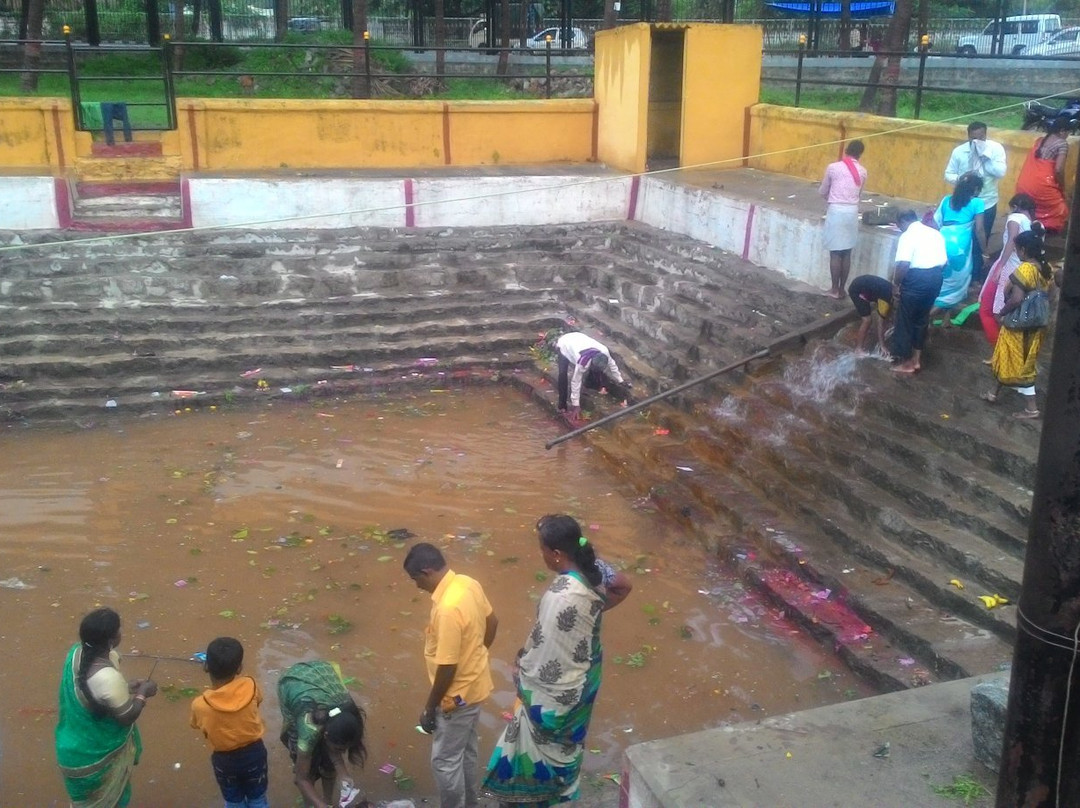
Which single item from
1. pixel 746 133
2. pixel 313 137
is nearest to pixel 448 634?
pixel 313 137

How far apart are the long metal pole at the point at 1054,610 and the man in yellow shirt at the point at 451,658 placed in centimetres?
199

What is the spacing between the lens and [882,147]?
37.8 ft

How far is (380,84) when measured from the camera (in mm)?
23969

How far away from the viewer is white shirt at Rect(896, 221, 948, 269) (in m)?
7.66

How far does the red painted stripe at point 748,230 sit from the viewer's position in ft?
36.6

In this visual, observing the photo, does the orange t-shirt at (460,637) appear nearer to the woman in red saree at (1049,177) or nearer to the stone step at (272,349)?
the woman in red saree at (1049,177)

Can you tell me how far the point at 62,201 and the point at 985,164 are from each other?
33.9ft

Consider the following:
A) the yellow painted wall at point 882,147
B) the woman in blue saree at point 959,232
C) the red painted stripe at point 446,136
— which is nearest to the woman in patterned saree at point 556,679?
the woman in blue saree at point 959,232

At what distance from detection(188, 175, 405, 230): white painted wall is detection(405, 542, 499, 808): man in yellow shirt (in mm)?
9830

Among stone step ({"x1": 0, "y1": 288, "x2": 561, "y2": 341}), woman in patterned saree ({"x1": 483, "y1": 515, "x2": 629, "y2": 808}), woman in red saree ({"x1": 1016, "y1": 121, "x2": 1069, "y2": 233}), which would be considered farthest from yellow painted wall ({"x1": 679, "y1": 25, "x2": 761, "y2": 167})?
woman in patterned saree ({"x1": 483, "y1": 515, "x2": 629, "y2": 808})

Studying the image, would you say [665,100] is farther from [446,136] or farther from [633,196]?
[446,136]

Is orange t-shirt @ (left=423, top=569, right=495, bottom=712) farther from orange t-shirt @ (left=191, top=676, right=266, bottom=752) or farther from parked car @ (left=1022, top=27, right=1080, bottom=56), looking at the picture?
parked car @ (left=1022, top=27, right=1080, bottom=56)

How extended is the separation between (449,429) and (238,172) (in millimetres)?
6303

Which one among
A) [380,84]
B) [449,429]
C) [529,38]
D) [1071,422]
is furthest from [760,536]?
[529,38]
